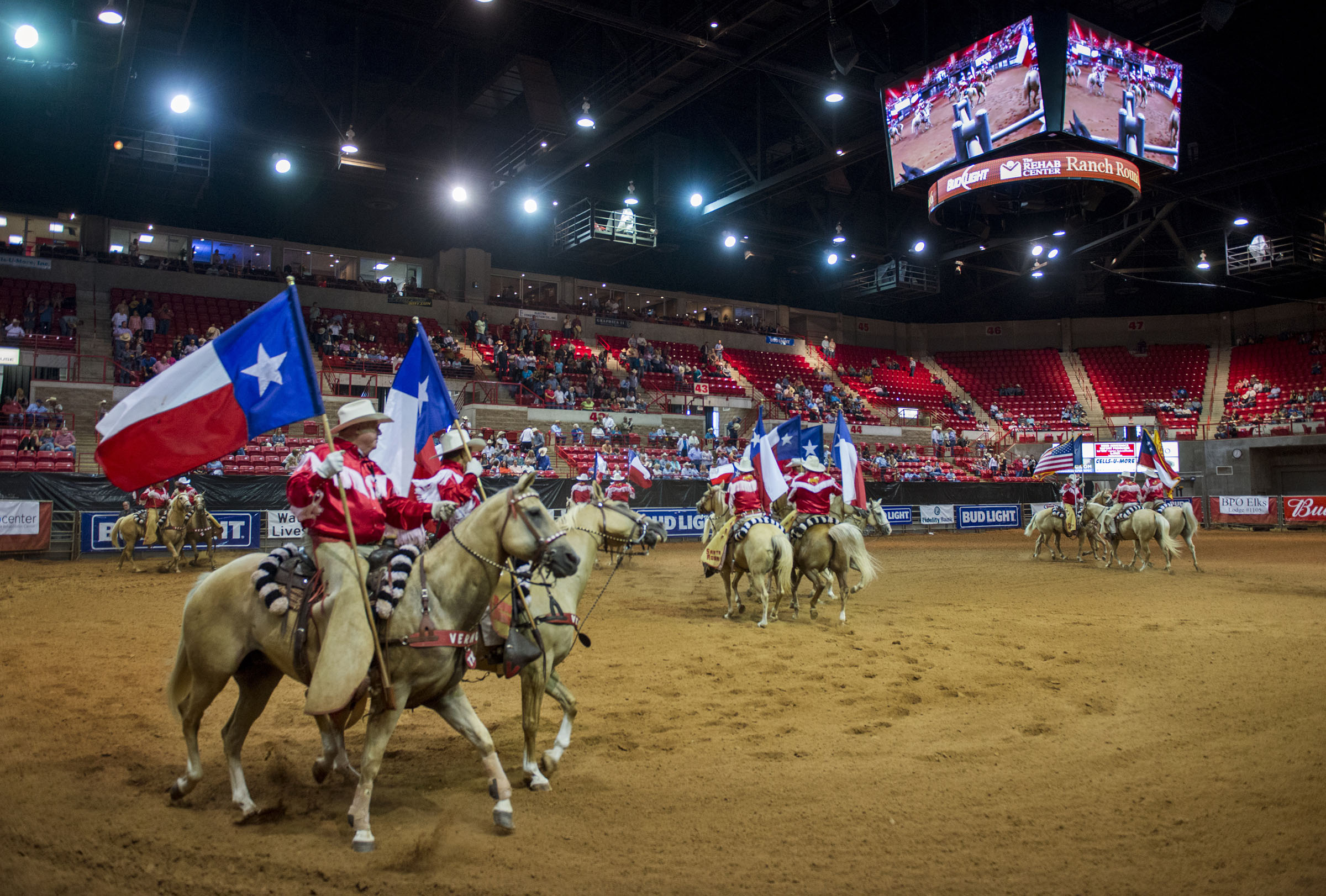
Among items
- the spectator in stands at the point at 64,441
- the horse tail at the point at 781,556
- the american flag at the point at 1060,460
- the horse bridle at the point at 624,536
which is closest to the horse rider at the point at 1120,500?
the american flag at the point at 1060,460

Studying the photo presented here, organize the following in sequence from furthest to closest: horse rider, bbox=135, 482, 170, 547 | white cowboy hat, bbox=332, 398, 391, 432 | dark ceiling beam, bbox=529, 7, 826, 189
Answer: dark ceiling beam, bbox=529, 7, 826, 189
horse rider, bbox=135, 482, 170, 547
white cowboy hat, bbox=332, 398, 391, 432

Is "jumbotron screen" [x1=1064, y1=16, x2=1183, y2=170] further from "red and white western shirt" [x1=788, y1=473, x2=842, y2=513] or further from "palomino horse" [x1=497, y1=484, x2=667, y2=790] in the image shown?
"palomino horse" [x1=497, y1=484, x2=667, y2=790]

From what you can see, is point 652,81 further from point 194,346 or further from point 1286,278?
point 1286,278

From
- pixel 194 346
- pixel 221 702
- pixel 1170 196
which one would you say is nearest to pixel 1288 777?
pixel 221 702

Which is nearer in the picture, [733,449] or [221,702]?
[221,702]

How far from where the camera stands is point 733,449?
28.0 m

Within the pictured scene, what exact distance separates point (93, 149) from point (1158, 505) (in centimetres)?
3206

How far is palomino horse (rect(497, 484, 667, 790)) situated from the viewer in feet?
17.2

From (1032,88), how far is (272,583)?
1647cm

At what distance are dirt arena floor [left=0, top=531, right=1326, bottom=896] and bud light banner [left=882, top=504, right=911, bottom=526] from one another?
17.9 metres

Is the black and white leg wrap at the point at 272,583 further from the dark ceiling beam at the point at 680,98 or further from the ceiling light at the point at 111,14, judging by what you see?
the dark ceiling beam at the point at 680,98

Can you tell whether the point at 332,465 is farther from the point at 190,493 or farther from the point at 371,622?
the point at 190,493

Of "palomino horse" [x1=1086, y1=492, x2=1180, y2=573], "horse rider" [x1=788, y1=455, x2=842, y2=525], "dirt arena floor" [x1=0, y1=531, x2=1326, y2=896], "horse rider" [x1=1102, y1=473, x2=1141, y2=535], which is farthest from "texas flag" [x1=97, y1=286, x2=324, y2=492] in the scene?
"horse rider" [x1=1102, y1=473, x2=1141, y2=535]

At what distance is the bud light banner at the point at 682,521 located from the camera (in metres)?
24.3
